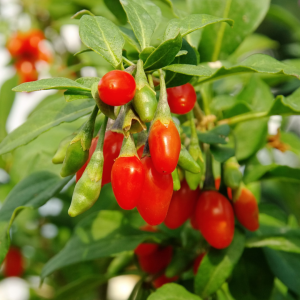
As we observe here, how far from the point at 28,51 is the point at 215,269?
71.3 inches

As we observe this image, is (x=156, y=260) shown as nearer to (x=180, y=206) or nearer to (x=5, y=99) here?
(x=180, y=206)

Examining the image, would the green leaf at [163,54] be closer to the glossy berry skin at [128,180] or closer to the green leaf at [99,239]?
the glossy berry skin at [128,180]

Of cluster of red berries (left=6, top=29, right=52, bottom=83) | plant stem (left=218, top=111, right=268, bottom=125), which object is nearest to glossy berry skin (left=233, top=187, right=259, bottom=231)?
plant stem (left=218, top=111, right=268, bottom=125)

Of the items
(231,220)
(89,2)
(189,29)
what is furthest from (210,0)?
(89,2)

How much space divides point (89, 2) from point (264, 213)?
1093 millimetres

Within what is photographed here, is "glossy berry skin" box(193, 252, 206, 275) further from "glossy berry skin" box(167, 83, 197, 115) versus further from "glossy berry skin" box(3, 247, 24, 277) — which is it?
"glossy berry skin" box(3, 247, 24, 277)

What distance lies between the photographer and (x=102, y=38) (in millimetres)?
657

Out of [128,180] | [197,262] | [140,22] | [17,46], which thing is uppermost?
[140,22]

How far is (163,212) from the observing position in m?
0.61

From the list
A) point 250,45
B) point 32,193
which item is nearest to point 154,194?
point 32,193

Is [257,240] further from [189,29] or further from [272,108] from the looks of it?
[189,29]

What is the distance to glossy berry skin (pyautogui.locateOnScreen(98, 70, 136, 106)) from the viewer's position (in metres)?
0.54

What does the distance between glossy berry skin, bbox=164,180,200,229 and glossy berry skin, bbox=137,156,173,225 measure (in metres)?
0.19

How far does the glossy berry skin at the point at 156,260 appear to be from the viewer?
3.43 ft
